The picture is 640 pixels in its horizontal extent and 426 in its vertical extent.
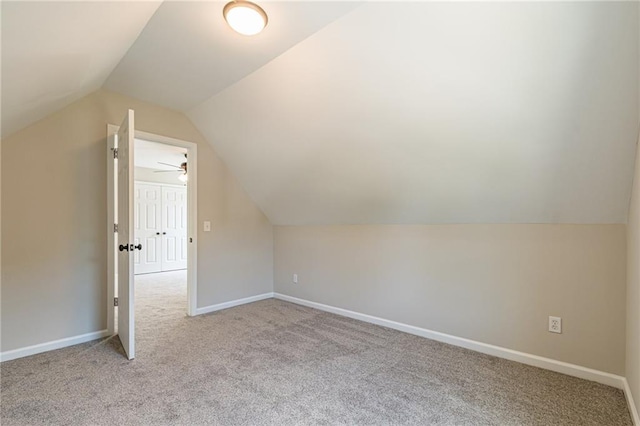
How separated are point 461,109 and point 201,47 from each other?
189cm

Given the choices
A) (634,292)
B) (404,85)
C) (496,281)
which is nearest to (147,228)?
(404,85)

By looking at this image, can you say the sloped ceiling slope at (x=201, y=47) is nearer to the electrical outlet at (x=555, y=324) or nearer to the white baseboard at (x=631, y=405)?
the electrical outlet at (x=555, y=324)

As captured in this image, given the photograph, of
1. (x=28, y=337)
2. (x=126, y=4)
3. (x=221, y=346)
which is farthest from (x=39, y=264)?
(x=126, y=4)

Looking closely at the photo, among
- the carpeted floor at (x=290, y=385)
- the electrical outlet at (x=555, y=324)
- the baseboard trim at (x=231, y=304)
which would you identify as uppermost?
the electrical outlet at (x=555, y=324)

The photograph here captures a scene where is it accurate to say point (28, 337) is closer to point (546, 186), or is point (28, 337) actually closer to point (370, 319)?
point (370, 319)

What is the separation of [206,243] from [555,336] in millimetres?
3554

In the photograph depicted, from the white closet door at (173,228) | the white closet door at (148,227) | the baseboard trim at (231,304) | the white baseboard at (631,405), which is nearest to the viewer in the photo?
the white baseboard at (631,405)

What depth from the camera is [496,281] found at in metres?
2.53

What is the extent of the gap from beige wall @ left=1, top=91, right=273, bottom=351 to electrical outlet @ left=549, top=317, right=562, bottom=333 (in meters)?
3.92

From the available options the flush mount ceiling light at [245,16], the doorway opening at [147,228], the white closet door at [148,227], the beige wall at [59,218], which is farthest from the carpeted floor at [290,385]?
the white closet door at [148,227]

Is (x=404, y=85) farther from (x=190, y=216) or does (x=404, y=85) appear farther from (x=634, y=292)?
(x=190, y=216)

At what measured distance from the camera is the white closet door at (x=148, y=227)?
664 centimetres

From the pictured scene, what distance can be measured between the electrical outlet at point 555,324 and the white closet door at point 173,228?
7159 millimetres

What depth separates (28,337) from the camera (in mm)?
2559
